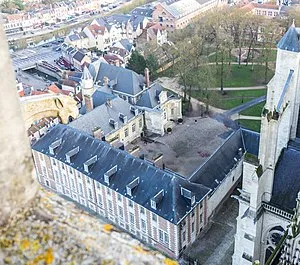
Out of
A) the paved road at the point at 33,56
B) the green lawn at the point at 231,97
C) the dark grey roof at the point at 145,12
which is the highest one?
the dark grey roof at the point at 145,12

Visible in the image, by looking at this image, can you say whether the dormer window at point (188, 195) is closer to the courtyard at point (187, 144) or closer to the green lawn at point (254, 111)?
the courtyard at point (187, 144)

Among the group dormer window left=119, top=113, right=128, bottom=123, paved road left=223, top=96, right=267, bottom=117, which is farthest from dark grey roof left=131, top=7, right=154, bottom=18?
dormer window left=119, top=113, right=128, bottom=123

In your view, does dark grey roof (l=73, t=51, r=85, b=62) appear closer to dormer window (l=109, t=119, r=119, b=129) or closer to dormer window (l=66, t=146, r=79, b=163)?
dormer window (l=109, t=119, r=119, b=129)

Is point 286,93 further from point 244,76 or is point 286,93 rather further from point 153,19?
point 153,19

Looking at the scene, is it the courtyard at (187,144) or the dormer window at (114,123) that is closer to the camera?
the courtyard at (187,144)

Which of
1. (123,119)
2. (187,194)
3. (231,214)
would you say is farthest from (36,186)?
(123,119)

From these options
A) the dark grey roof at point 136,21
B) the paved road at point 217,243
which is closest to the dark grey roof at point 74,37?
the dark grey roof at point 136,21

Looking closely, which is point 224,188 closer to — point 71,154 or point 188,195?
point 188,195
